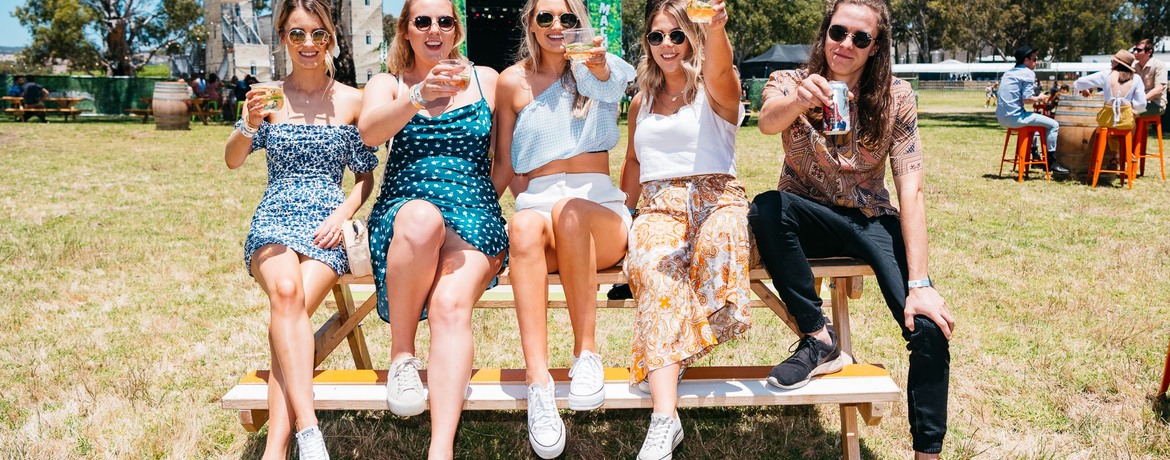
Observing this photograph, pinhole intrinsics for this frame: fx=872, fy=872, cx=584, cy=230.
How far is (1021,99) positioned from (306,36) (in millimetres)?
9410

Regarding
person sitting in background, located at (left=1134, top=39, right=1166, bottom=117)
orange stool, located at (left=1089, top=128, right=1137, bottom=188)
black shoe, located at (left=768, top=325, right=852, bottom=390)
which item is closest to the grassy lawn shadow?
black shoe, located at (left=768, top=325, right=852, bottom=390)

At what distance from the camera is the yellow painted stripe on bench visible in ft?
9.58

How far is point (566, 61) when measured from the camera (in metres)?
3.37

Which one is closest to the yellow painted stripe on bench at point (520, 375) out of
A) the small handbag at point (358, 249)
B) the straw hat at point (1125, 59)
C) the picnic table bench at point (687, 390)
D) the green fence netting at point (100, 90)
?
the picnic table bench at point (687, 390)

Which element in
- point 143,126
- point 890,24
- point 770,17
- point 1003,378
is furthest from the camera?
point 770,17

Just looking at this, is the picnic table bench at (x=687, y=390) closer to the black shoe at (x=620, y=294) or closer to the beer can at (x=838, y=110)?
the black shoe at (x=620, y=294)

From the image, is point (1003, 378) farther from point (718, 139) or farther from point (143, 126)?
point (143, 126)

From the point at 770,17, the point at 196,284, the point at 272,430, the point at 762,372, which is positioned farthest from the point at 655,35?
the point at 770,17

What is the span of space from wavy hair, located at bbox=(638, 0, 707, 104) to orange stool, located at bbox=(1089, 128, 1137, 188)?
28.5 feet

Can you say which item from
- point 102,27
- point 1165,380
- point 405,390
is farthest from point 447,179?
point 102,27

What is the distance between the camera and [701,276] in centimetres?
295

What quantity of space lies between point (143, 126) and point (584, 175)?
23049 millimetres

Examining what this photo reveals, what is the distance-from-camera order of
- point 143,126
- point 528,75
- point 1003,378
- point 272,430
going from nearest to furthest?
point 272,430, point 528,75, point 1003,378, point 143,126

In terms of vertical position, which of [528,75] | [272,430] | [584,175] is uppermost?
[528,75]
